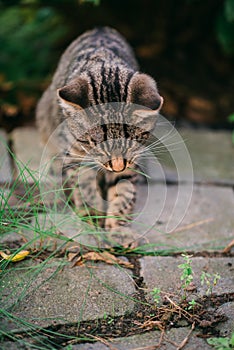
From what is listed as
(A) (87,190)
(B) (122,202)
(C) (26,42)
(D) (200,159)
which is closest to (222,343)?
(B) (122,202)

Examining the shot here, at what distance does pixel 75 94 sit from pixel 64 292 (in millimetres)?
1094

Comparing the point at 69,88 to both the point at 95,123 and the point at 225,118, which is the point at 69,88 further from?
the point at 225,118

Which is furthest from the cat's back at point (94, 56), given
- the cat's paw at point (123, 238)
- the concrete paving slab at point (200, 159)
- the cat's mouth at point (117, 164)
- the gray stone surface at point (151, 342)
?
the gray stone surface at point (151, 342)

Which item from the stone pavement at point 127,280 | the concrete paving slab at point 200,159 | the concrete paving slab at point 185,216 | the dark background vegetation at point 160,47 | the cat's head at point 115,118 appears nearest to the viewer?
the stone pavement at point 127,280

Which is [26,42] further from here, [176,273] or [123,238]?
[176,273]

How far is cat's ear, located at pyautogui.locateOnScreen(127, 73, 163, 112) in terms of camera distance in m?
2.69

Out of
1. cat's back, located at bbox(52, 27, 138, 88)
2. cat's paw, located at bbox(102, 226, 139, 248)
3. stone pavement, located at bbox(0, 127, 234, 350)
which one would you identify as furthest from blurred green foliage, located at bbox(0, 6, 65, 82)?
cat's paw, located at bbox(102, 226, 139, 248)

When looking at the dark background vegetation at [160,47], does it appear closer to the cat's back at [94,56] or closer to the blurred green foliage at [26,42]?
the blurred green foliage at [26,42]

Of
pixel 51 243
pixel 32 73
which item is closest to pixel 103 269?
pixel 51 243

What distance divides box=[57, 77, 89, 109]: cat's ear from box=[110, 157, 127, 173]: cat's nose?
1.17ft

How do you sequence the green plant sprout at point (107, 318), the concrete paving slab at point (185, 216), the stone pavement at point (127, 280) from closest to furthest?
the stone pavement at point (127, 280), the green plant sprout at point (107, 318), the concrete paving slab at point (185, 216)

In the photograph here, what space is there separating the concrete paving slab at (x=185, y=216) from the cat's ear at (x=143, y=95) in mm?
680

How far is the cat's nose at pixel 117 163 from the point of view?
2.70 metres

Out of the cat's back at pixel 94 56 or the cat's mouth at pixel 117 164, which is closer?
the cat's mouth at pixel 117 164
